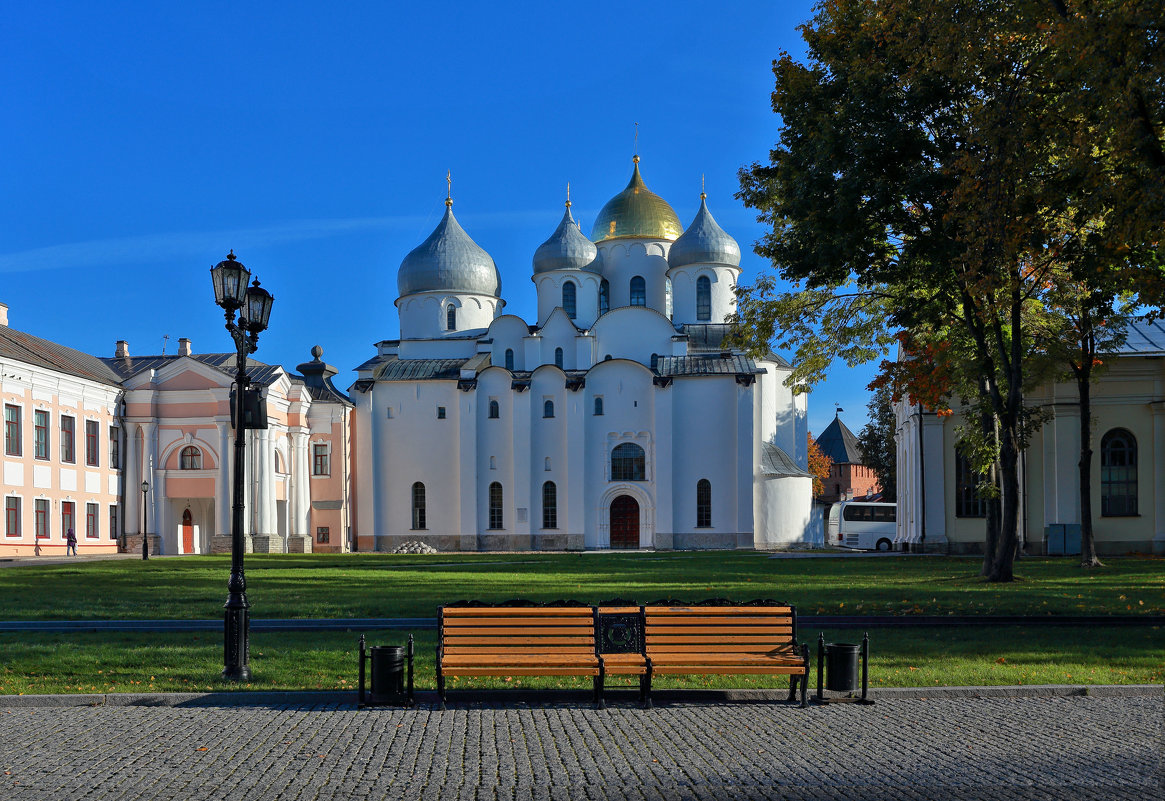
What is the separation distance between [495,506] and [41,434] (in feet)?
72.3

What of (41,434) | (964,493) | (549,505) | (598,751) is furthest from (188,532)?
(598,751)

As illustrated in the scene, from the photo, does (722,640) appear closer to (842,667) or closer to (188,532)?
(842,667)

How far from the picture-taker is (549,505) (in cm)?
5897

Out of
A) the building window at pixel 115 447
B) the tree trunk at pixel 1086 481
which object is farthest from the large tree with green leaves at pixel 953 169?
the building window at pixel 115 447

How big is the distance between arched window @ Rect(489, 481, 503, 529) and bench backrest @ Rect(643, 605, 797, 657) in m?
48.9

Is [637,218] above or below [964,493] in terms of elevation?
above

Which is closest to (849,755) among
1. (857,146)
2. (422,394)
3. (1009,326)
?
(857,146)

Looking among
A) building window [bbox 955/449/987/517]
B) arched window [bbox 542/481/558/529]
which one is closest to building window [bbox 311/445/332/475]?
arched window [bbox 542/481/558/529]

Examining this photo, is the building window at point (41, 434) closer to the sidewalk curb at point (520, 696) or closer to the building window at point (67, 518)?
the building window at point (67, 518)

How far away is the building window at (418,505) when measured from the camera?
60.6 metres

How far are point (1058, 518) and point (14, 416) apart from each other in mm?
40083

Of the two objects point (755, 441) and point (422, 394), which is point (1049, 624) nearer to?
point (755, 441)

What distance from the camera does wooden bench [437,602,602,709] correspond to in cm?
1040

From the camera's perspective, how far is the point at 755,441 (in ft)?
188
